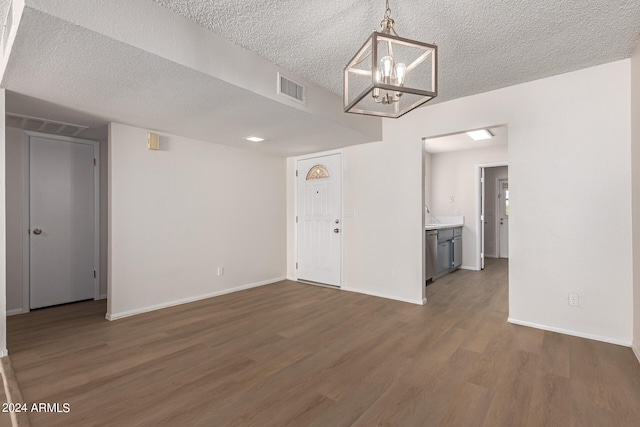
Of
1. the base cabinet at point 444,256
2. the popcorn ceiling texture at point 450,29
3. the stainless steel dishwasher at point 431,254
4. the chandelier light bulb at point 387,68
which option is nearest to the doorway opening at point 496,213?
the base cabinet at point 444,256

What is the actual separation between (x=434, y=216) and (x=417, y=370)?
16.6ft

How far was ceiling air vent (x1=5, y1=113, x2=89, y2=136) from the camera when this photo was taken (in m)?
3.25

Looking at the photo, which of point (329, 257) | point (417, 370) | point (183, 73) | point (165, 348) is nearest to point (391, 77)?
point (183, 73)

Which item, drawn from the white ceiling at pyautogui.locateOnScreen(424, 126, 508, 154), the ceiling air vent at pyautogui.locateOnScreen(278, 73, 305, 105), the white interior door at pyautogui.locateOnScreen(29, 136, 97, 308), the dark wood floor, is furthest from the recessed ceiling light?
the white interior door at pyautogui.locateOnScreen(29, 136, 97, 308)

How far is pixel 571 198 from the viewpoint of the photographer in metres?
2.85

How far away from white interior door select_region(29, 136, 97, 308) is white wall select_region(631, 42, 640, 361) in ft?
19.7

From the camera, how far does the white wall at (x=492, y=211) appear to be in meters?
7.83

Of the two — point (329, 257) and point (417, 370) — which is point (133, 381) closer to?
point (417, 370)

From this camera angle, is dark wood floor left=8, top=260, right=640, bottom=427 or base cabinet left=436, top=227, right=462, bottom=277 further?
base cabinet left=436, top=227, right=462, bottom=277

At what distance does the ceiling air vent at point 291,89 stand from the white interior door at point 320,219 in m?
1.81

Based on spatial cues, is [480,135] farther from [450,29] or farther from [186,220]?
[186,220]

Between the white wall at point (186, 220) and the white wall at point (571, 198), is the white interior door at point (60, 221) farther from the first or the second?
the white wall at point (571, 198)

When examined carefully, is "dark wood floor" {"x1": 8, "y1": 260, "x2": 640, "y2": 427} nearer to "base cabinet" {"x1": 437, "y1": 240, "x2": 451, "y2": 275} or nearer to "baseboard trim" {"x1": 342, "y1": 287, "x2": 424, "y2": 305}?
"baseboard trim" {"x1": 342, "y1": 287, "x2": 424, "y2": 305}

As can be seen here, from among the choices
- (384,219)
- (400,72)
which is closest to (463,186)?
(384,219)
